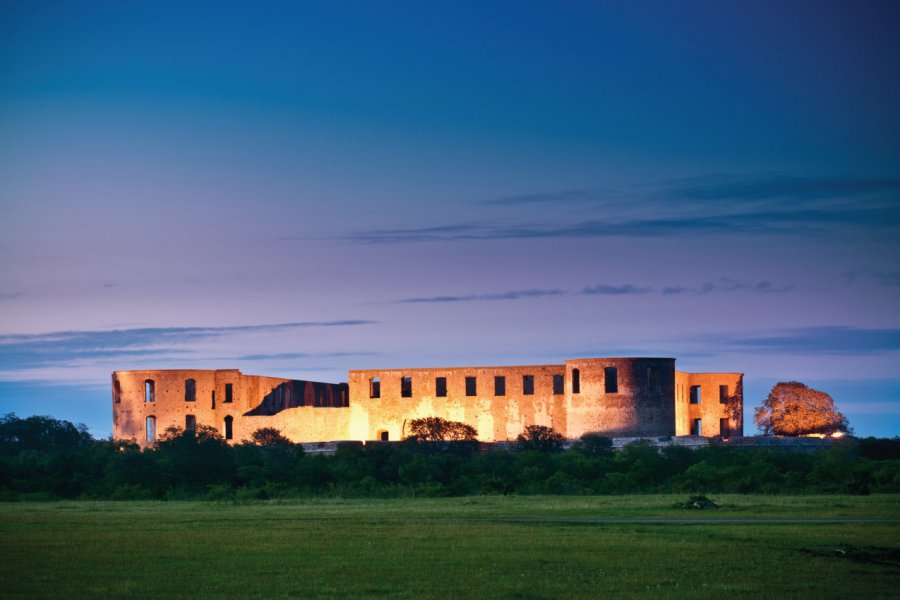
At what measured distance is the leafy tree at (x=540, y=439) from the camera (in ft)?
179

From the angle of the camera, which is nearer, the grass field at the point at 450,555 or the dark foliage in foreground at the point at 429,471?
the grass field at the point at 450,555

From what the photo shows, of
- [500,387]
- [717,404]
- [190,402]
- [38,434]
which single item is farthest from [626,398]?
[38,434]

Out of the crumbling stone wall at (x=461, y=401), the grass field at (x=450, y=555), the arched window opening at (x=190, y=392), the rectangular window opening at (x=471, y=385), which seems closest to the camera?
the grass field at (x=450, y=555)

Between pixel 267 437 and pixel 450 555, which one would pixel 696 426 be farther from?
pixel 450 555

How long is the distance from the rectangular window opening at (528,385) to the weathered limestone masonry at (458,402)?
0.16 ft

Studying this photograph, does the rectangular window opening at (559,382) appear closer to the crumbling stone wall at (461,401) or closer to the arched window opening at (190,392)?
the crumbling stone wall at (461,401)

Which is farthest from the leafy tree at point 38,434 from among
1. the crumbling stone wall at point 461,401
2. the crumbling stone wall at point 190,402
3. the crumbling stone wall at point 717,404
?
the crumbling stone wall at point 717,404

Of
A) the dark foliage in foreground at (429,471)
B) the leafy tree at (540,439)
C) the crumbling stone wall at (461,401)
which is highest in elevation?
the crumbling stone wall at (461,401)

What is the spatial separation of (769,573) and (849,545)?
388cm

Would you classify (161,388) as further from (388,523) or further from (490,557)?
(490,557)

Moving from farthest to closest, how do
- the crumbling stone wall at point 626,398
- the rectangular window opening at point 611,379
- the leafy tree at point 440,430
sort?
the leafy tree at point 440,430
the rectangular window opening at point 611,379
the crumbling stone wall at point 626,398

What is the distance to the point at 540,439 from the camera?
2228 inches

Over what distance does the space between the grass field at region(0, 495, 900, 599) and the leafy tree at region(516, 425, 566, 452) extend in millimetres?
24176

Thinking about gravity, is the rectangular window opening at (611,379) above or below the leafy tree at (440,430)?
above
